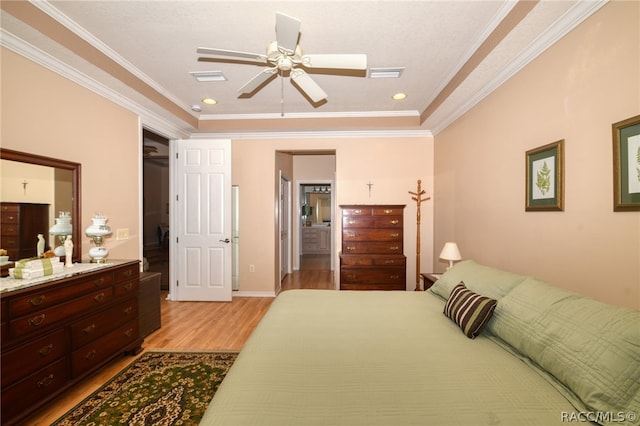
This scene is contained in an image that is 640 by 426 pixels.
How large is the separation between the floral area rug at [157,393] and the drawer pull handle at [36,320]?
2.18ft

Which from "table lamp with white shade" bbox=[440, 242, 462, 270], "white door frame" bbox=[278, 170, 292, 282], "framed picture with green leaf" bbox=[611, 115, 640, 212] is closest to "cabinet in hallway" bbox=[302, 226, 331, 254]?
"white door frame" bbox=[278, 170, 292, 282]

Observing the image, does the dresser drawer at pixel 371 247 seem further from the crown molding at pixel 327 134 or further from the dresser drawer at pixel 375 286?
the crown molding at pixel 327 134

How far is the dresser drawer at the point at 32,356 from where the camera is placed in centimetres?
158

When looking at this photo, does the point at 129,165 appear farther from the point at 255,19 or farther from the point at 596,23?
the point at 596,23

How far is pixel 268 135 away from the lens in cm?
447

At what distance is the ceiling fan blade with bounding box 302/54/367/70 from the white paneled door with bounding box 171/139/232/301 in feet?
8.56

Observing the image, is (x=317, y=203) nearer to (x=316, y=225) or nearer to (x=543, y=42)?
(x=316, y=225)

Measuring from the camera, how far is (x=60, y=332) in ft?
6.21

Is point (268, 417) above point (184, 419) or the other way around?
above

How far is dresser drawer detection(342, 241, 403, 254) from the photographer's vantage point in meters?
3.92

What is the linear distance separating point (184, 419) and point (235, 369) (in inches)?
40.4

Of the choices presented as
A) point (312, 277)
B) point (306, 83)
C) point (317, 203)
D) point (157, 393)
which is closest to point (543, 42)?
point (306, 83)

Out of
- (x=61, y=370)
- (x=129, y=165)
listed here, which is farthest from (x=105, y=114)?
(x=61, y=370)

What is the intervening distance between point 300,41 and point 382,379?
254 centimetres
